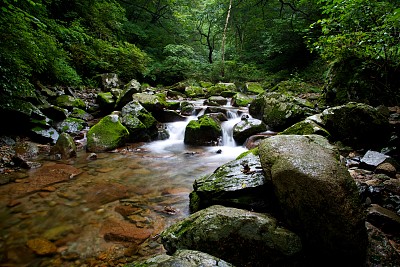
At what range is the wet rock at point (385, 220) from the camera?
8.56 ft

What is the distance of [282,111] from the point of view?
25.5 ft

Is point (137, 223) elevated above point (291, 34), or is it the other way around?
point (291, 34)

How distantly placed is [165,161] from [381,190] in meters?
4.70

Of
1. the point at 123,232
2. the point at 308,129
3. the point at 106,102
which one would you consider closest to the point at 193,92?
the point at 106,102

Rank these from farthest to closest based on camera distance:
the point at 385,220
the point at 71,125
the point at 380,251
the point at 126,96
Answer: the point at 126,96 → the point at 71,125 → the point at 385,220 → the point at 380,251

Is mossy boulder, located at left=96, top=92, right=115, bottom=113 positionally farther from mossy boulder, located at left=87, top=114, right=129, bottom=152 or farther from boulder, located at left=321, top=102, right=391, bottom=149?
boulder, located at left=321, top=102, right=391, bottom=149

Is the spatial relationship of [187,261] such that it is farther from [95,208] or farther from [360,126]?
[360,126]

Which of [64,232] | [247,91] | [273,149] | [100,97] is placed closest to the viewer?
[273,149]

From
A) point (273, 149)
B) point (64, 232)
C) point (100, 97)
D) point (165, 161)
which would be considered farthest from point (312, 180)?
point (100, 97)

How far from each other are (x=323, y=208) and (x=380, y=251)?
2.47ft

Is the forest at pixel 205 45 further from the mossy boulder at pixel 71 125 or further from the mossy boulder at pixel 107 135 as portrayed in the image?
the mossy boulder at pixel 107 135

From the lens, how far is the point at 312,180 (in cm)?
219

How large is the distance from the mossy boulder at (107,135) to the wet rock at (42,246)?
13.2ft

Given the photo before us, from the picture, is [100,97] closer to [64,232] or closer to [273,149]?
[64,232]
